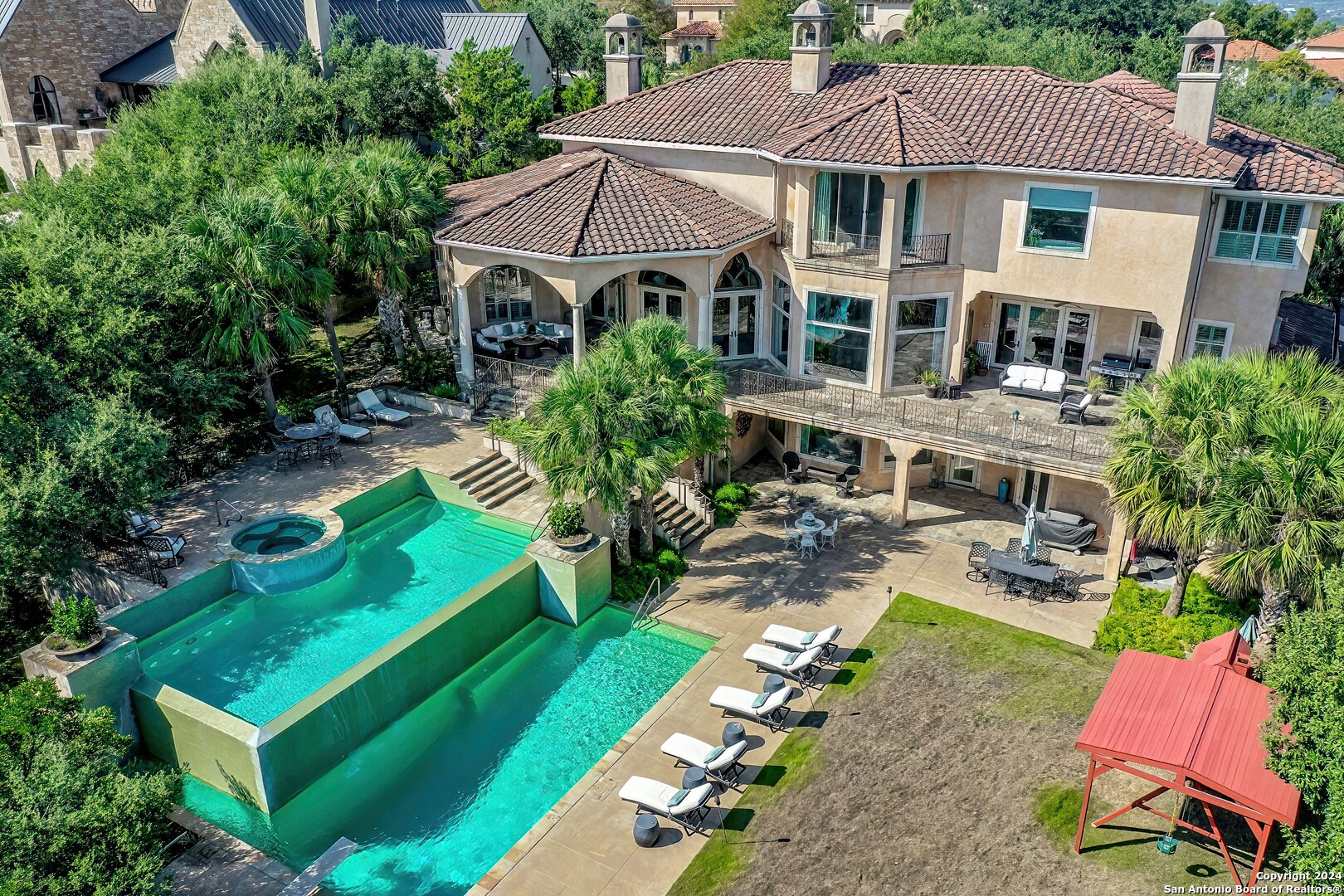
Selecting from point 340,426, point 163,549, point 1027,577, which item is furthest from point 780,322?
point 163,549

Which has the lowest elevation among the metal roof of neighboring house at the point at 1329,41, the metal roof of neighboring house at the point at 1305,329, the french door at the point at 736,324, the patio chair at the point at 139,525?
the patio chair at the point at 139,525

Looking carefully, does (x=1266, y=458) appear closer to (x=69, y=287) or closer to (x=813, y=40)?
(x=813, y=40)

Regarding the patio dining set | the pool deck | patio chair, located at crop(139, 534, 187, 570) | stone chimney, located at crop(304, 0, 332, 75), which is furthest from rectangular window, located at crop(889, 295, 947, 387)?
stone chimney, located at crop(304, 0, 332, 75)

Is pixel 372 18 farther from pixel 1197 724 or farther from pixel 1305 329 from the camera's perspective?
pixel 1197 724

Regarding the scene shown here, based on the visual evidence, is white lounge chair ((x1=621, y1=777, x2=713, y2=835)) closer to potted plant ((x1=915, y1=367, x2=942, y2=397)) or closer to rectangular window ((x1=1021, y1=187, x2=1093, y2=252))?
potted plant ((x1=915, y1=367, x2=942, y2=397))

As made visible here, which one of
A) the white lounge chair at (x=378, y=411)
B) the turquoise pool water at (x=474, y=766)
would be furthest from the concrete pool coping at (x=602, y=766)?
the white lounge chair at (x=378, y=411)

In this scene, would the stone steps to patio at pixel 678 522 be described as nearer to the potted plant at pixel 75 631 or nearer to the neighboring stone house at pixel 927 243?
the neighboring stone house at pixel 927 243

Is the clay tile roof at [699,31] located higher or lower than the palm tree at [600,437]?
higher
